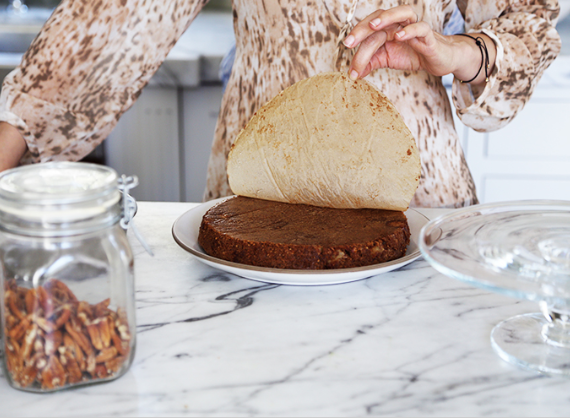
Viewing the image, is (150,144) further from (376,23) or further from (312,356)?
(312,356)

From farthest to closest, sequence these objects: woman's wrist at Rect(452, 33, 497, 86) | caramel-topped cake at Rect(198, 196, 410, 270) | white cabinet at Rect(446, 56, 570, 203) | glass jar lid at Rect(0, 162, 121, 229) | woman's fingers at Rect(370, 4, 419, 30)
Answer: white cabinet at Rect(446, 56, 570, 203), woman's wrist at Rect(452, 33, 497, 86), woman's fingers at Rect(370, 4, 419, 30), caramel-topped cake at Rect(198, 196, 410, 270), glass jar lid at Rect(0, 162, 121, 229)

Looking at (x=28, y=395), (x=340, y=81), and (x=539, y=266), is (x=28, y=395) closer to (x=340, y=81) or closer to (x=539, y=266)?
(x=539, y=266)

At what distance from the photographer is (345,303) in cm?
62

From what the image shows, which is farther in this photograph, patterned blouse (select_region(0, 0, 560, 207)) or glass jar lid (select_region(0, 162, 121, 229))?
patterned blouse (select_region(0, 0, 560, 207))

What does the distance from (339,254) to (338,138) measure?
23 centimetres

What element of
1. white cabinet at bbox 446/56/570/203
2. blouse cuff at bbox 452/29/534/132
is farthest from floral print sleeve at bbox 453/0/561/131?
white cabinet at bbox 446/56/570/203

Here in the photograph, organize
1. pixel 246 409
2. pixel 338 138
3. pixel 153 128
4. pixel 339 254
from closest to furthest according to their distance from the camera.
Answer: pixel 246 409 < pixel 339 254 < pixel 338 138 < pixel 153 128

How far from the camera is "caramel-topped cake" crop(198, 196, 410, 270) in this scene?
2.02 feet

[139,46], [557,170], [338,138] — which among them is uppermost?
[139,46]

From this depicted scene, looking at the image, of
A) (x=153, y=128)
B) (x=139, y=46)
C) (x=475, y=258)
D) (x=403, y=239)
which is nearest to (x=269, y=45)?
(x=139, y=46)

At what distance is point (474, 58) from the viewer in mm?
942

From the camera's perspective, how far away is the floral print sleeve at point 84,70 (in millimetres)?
1008

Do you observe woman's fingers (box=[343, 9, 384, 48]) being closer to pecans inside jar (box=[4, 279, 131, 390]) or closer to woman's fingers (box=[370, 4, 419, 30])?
woman's fingers (box=[370, 4, 419, 30])

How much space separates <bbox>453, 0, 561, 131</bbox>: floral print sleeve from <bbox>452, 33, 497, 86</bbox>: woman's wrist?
11 millimetres
